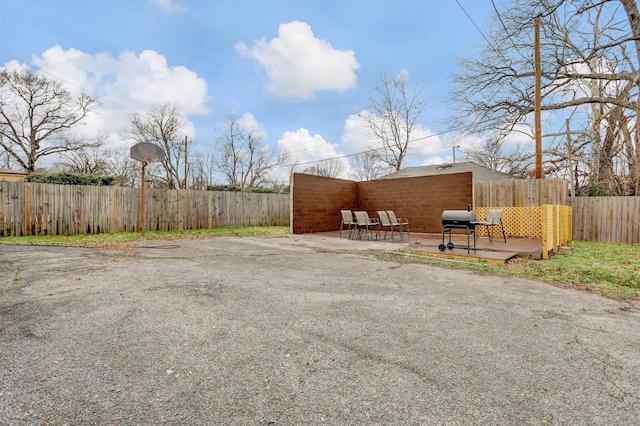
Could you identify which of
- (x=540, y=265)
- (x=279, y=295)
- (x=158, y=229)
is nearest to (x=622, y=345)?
(x=279, y=295)

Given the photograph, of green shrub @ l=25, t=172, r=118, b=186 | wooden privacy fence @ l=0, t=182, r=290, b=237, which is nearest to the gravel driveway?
wooden privacy fence @ l=0, t=182, r=290, b=237

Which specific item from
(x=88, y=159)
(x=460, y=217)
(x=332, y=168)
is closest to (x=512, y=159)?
(x=460, y=217)

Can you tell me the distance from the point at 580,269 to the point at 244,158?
24.7m

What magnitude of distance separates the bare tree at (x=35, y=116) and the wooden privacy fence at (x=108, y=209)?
1575cm

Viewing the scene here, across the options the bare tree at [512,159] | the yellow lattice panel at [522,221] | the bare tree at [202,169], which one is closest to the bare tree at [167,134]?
the bare tree at [202,169]

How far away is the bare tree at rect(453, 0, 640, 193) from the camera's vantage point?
9.88 m

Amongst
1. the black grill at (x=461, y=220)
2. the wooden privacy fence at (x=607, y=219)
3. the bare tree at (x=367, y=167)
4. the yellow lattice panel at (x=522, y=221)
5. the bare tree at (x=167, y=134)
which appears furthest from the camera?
the bare tree at (x=367, y=167)

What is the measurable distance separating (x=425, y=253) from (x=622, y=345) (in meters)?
4.40

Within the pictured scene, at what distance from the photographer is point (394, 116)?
24.1 meters

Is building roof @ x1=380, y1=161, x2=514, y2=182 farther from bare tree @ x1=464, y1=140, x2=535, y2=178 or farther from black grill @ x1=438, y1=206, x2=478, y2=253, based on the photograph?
black grill @ x1=438, y1=206, x2=478, y2=253

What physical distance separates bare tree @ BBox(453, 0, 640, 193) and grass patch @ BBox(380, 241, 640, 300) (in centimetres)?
725

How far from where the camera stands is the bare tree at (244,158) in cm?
2578

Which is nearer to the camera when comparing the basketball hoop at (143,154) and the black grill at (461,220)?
the black grill at (461,220)

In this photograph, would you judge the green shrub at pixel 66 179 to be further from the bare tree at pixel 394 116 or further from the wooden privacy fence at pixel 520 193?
the bare tree at pixel 394 116
